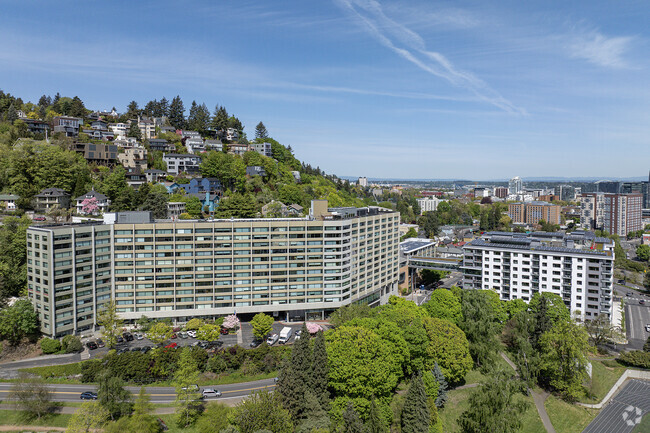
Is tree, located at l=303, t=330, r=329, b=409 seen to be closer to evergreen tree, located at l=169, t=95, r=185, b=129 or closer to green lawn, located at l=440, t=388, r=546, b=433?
green lawn, located at l=440, t=388, r=546, b=433

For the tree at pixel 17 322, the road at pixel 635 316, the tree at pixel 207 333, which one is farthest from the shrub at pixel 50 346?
the road at pixel 635 316

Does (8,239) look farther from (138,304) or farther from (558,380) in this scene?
(558,380)

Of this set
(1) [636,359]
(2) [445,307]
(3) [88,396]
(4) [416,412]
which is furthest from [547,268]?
(3) [88,396]

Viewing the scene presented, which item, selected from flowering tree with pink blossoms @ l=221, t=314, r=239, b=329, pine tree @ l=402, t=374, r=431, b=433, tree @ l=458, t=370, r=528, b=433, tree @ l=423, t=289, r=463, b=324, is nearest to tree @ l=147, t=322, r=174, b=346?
flowering tree with pink blossoms @ l=221, t=314, r=239, b=329

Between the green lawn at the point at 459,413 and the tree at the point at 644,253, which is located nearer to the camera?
the green lawn at the point at 459,413

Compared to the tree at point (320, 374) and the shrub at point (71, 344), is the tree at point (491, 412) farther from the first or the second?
the shrub at point (71, 344)
